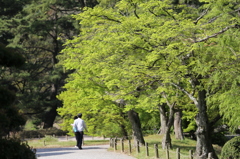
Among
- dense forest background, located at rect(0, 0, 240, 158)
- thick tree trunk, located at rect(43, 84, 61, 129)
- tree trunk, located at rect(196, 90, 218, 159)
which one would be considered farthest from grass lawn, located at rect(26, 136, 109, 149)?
tree trunk, located at rect(196, 90, 218, 159)

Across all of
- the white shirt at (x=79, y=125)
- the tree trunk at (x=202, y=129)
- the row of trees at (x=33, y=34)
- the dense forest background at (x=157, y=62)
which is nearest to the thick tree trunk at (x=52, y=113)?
the row of trees at (x=33, y=34)

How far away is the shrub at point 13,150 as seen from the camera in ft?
35.7

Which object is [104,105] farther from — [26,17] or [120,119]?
[26,17]

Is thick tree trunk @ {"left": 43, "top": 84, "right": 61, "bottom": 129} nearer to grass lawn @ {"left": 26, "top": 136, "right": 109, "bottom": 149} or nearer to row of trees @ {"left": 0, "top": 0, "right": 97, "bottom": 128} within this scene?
row of trees @ {"left": 0, "top": 0, "right": 97, "bottom": 128}

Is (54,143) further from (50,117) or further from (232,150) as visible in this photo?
(232,150)

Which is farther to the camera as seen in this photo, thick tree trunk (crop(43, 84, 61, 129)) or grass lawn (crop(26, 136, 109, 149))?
thick tree trunk (crop(43, 84, 61, 129))

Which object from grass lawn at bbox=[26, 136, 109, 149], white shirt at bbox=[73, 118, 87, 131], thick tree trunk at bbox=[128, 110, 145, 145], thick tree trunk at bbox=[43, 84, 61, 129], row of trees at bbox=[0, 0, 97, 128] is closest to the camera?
white shirt at bbox=[73, 118, 87, 131]

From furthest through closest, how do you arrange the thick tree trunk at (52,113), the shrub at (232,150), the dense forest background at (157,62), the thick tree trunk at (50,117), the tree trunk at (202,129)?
the thick tree trunk at (50,117), the thick tree trunk at (52,113), the shrub at (232,150), the tree trunk at (202,129), the dense forest background at (157,62)

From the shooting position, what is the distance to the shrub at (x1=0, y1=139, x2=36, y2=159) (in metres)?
10.9

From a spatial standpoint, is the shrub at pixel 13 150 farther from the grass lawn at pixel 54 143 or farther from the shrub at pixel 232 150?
the grass lawn at pixel 54 143

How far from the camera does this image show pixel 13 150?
11102 mm

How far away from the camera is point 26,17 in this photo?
43969 mm

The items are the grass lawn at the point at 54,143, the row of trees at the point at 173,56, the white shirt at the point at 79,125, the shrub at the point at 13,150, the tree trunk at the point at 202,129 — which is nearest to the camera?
the shrub at the point at 13,150

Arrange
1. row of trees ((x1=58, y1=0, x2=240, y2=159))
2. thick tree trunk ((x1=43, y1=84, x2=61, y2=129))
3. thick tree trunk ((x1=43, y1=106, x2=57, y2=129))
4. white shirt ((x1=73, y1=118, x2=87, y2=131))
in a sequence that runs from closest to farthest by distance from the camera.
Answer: row of trees ((x1=58, y1=0, x2=240, y2=159)) → white shirt ((x1=73, y1=118, x2=87, y2=131)) → thick tree trunk ((x1=43, y1=84, x2=61, y2=129)) → thick tree trunk ((x1=43, y1=106, x2=57, y2=129))
